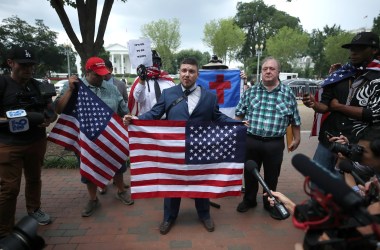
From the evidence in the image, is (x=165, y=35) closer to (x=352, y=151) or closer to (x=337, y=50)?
(x=337, y=50)

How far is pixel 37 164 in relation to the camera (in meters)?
3.52

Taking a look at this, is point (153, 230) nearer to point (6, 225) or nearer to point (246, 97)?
point (6, 225)

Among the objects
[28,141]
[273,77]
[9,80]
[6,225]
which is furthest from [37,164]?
[273,77]

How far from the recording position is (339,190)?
3.58 ft

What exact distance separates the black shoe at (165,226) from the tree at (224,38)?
45.8 meters

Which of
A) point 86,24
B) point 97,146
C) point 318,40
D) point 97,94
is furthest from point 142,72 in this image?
point 318,40

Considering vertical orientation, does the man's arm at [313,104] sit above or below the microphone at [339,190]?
above

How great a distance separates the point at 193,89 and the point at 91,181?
192cm

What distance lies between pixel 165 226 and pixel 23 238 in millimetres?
2185

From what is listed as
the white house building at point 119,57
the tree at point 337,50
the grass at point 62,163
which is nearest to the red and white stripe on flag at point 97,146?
the grass at point 62,163

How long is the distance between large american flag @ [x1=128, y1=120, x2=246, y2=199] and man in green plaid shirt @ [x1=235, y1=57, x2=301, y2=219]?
36cm

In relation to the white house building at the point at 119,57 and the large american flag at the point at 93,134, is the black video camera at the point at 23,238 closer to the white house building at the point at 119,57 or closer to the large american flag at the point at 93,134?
the large american flag at the point at 93,134

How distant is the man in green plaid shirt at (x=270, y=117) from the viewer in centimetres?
367

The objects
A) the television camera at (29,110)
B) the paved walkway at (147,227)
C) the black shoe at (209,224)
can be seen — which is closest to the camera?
the television camera at (29,110)
